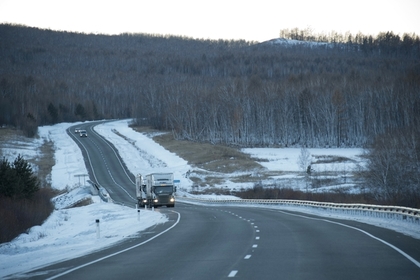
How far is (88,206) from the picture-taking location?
202 ft

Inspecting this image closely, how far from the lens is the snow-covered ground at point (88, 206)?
916 inches

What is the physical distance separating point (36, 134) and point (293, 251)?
136 meters

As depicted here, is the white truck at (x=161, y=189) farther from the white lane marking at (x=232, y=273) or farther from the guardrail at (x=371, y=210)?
the white lane marking at (x=232, y=273)

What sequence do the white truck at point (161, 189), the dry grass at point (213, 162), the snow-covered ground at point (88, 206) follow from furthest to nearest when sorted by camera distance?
1. the dry grass at point (213, 162)
2. the white truck at point (161, 189)
3. the snow-covered ground at point (88, 206)

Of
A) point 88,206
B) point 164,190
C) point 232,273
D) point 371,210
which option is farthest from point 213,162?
point 232,273

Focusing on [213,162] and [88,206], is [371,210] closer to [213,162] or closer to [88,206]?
[88,206]

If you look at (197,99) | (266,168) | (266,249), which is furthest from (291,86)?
(266,249)

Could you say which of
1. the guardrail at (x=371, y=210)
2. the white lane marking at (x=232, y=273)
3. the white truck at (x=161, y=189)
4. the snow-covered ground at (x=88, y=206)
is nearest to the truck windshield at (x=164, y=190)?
the white truck at (x=161, y=189)

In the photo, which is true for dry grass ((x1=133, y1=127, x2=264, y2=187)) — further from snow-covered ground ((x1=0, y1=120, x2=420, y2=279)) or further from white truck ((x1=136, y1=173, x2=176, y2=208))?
white truck ((x1=136, y1=173, x2=176, y2=208))

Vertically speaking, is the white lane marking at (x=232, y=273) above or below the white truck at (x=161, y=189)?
below

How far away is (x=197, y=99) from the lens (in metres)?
151

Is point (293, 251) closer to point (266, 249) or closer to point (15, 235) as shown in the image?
point (266, 249)

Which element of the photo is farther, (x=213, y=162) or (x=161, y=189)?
(x=213, y=162)

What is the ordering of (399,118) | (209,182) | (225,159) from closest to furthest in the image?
1. (209,182)
2. (225,159)
3. (399,118)
